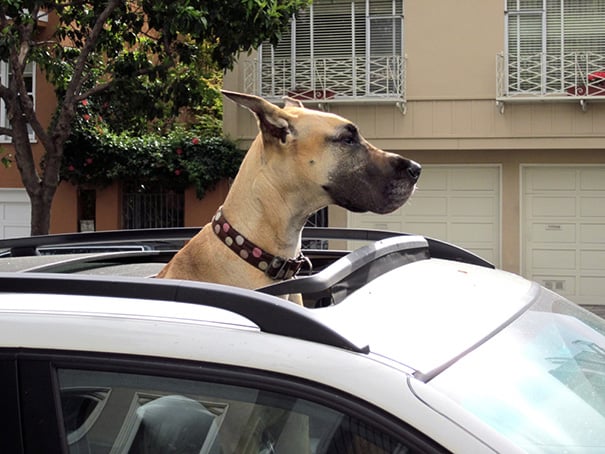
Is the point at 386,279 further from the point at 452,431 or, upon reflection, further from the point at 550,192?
the point at 550,192

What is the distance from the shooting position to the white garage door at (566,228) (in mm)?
13938

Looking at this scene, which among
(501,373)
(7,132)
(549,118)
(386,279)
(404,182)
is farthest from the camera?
(549,118)

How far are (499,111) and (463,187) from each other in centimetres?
160

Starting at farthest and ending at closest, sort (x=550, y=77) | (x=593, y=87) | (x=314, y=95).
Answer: (x=314, y=95) → (x=550, y=77) → (x=593, y=87)

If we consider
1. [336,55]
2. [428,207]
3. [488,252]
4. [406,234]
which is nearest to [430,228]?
[428,207]

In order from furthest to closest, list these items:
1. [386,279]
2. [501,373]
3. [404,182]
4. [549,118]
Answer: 1. [549,118]
2. [404,182]
3. [386,279]
4. [501,373]

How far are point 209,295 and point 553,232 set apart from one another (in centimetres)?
1339

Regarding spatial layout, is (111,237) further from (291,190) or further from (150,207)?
(150,207)

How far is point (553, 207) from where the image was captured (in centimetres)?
1404

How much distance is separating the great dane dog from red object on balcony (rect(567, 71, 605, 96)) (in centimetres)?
1149

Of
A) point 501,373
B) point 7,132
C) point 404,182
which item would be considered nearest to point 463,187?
point 7,132

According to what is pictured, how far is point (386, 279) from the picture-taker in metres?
2.13

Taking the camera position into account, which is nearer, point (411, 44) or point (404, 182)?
point (404, 182)

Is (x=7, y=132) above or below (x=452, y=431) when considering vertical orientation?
above
